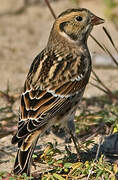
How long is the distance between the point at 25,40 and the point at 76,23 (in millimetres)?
4079

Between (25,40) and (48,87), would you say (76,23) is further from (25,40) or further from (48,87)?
(25,40)

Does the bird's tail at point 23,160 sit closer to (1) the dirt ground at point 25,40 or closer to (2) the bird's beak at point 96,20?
(1) the dirt ground at point 25,40

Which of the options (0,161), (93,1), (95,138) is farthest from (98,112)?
(93,1)

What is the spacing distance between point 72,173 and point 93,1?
6.53m

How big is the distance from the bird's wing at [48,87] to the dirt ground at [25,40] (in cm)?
84

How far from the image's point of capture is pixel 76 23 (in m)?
5.42

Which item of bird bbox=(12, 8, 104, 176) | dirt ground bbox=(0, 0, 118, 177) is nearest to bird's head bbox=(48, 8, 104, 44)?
bird bbox=(12, 8, 104, 176)

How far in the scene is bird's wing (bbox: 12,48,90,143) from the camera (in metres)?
4.56

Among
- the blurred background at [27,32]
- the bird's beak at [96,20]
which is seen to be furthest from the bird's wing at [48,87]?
the blurred background at [27,32]

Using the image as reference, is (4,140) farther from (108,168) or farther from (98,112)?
(108,168)

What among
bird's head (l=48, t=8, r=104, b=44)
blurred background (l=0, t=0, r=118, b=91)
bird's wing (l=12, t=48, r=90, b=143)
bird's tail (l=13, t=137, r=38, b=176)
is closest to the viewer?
bird's tail (l=13, t=137, r=38, b=176)

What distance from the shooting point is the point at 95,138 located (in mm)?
5430

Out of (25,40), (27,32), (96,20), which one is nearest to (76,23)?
(96,20)

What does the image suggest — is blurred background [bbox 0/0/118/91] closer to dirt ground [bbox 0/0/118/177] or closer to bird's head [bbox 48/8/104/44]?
dirt ground [bbox 0/0/118/177]
